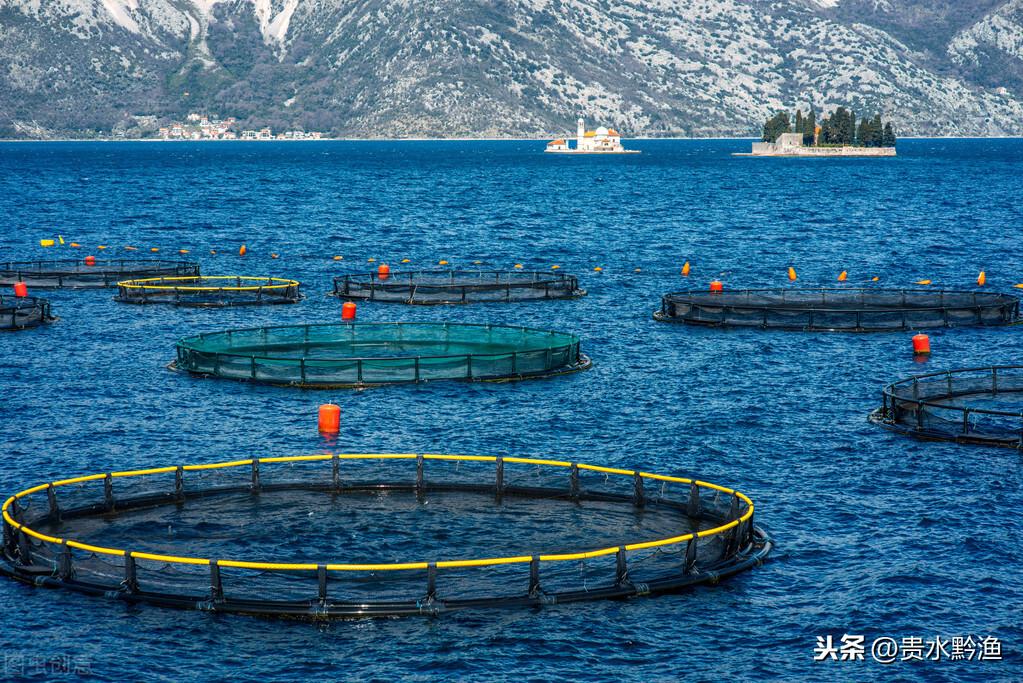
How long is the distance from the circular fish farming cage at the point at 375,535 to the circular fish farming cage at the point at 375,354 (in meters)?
19.0

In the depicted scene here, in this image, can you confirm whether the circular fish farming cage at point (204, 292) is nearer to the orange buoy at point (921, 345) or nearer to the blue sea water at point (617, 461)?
the blue sea water at point (617, 461)

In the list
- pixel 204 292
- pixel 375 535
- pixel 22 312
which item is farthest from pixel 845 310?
pixel 22 312

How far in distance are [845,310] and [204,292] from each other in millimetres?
51972

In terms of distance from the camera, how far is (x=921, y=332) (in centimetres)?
9938

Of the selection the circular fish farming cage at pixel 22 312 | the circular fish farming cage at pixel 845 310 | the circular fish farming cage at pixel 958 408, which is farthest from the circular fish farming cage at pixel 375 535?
the circular fish farming cage at pixel 22 312

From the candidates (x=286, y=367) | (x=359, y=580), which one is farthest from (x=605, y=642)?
(x=286, y=367)

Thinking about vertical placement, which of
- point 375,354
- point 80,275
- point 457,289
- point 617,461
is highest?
point 80,275

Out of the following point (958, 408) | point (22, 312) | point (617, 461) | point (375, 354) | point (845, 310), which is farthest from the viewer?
point (22, 312)

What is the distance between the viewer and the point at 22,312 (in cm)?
10262

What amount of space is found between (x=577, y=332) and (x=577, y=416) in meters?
29.2

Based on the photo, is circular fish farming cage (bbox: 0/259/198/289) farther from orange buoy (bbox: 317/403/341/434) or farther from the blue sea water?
orange buoy (bbox: 317/403/341/434)

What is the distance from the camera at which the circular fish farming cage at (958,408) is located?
66.6m

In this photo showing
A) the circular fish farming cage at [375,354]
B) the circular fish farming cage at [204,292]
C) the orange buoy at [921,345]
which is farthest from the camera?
the circular fish farming cage at [204,292]

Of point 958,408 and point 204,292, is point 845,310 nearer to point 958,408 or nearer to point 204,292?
point 958,408
